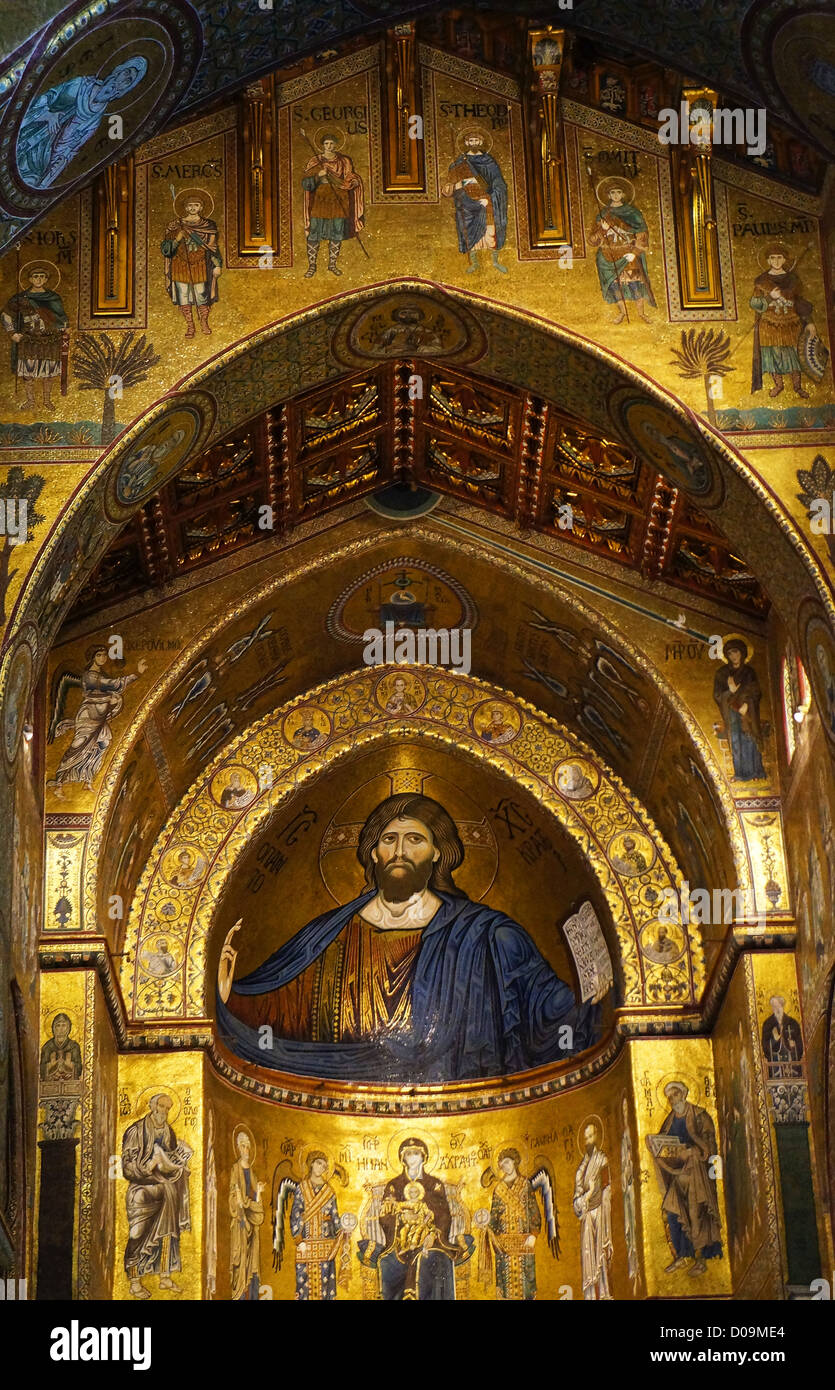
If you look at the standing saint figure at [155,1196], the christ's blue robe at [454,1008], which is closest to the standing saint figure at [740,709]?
the christ's blue robe at [454,1008]

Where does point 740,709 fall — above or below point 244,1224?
above

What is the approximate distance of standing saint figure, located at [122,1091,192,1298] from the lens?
20.6 metres

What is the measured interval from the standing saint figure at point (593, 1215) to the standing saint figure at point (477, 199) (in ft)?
31.6

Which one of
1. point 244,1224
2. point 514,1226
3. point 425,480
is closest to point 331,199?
point 425,480

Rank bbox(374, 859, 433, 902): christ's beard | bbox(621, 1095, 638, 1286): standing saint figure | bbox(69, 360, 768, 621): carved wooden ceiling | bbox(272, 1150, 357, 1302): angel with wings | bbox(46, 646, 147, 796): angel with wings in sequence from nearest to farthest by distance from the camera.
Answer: bbox(69, 360, 768, 621): carved wooden ceiling < bbox(46, 646, 147, 796): angel with wings < bbox(621, 1095, 638, 1286): standing saint figure < bbox(272, 1150, 357, 1302): angel with wings < bbox(374, 859, 433, 902): christ's beard

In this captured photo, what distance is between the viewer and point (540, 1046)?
2353 centimetres

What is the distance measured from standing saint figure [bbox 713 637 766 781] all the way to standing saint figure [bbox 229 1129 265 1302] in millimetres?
6653

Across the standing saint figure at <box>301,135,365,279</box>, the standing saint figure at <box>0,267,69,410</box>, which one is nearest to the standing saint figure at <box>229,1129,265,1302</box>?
the standing saint figure at <box>0,267,69,410</box>

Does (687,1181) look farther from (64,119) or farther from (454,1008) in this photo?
(64,119)

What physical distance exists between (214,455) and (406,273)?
110 inches

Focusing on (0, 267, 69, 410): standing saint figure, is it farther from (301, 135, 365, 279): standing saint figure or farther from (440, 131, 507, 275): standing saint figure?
(440, 131, 507, 275): standing saint figure

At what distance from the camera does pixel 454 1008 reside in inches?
951

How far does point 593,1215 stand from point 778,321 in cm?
988

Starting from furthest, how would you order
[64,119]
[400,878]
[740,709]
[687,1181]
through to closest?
[400,878], [687,1181], [740,709], [64,119]
